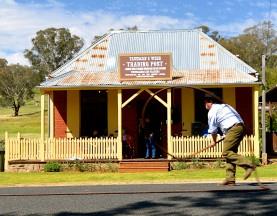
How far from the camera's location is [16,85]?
85.9 metres

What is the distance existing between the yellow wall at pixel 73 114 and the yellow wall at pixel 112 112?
4.24 ft

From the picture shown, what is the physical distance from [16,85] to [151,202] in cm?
7968

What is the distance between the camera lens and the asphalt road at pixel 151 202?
25.6 feet

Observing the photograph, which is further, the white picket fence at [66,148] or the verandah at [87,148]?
the white picket fence at [66,148]

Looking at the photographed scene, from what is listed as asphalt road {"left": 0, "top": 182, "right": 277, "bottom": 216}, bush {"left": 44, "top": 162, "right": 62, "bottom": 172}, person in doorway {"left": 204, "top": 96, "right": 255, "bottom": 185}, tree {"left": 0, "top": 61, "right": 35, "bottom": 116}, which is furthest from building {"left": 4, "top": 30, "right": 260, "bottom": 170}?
tree {"left": 0, "top": 61, "right": 35, "bottom": 116}

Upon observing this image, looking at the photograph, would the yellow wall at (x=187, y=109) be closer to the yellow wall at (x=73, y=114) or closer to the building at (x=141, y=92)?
the building at (x=141, y=92)

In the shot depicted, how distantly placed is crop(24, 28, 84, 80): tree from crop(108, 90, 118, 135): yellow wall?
56.6m

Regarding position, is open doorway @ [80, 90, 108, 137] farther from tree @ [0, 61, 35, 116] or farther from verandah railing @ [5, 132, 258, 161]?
tree @ [0, 61, 35, 116]

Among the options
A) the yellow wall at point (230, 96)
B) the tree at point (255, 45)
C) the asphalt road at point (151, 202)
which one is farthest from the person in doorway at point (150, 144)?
the tree at point (255, 45)

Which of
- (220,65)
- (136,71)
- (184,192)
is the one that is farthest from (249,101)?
(184,192)

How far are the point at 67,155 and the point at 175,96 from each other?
5101mm

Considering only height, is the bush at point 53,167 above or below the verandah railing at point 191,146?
below

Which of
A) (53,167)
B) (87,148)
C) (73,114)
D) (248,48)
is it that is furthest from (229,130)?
(248,48)

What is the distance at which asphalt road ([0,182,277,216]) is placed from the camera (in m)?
7.82
